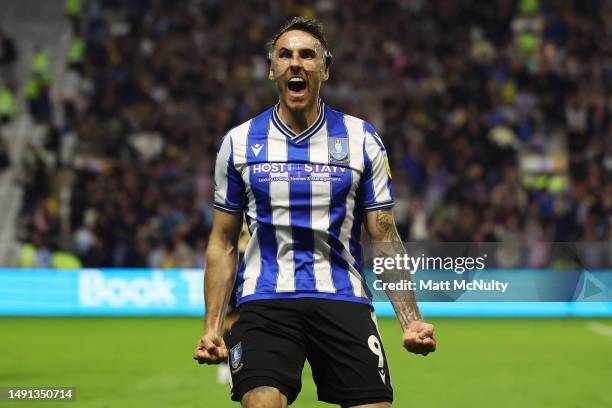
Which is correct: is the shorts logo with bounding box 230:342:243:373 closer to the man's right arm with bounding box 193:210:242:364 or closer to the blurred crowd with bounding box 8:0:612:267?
the man's right arm with bounding box 193:210:242:364

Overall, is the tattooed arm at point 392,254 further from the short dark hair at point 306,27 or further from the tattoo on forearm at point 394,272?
the short dark hair at point 306,27

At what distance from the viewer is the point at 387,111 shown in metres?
20.6

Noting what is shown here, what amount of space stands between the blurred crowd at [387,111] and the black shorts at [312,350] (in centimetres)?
1222

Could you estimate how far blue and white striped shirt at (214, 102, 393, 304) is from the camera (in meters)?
4.49

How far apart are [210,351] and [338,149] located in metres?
1.01

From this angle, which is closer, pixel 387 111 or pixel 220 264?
pixel 220 264

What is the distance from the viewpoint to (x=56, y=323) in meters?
16.1

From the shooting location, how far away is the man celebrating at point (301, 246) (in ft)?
14.3

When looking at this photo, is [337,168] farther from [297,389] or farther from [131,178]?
[131,178]

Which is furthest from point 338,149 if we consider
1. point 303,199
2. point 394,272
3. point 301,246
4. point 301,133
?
point 394,272

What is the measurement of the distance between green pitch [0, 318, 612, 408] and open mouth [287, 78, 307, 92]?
4667mm

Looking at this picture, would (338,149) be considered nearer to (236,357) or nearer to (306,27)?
(306,27)

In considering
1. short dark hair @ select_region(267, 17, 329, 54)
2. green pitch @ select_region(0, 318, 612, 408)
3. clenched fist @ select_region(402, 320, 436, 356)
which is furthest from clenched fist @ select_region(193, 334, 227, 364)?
green pitch @ select_region(0, 318, 612, 408)

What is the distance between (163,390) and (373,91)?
12.7 metres
